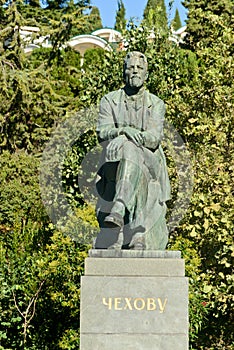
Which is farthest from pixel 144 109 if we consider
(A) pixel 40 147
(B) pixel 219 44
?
(A) pixel 40 147

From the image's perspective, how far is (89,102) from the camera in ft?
40.3

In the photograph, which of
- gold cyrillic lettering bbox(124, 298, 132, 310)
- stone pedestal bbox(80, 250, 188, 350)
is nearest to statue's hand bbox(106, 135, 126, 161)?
stone pedestal bbox(80, 250, 188, 350)

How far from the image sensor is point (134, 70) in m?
6.60

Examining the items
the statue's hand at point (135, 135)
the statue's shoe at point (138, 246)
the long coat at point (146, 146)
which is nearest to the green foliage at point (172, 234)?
the long coat at point (146, 146)

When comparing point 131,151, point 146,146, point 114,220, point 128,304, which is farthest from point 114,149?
point 128,304

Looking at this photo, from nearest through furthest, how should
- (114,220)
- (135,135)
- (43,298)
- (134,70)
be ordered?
(114,220)
(135,135)
(134,70)
(43,298)

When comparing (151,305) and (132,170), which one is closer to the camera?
(151,305)

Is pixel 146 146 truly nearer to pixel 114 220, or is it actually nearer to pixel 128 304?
pixel 114 220

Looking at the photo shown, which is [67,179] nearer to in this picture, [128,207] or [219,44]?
[219,44]

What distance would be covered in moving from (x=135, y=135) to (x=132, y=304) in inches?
53.2

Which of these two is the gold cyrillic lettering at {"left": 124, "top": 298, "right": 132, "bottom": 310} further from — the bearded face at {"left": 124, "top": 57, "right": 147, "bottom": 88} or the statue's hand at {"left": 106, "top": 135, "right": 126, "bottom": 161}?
the bearded face at {"left": 124, "top": 57, "right": 147, "bottom": 88}

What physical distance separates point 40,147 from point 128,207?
31.7 ft

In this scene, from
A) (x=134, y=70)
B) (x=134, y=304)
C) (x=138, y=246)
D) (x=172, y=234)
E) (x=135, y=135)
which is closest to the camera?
(x=134, y=304)

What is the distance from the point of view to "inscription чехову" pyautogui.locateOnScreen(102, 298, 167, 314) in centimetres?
600
